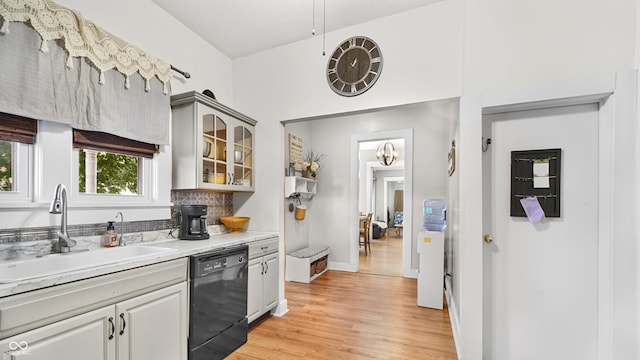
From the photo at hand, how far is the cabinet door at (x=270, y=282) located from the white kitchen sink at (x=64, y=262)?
106 cm

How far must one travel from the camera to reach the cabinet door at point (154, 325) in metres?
1.56

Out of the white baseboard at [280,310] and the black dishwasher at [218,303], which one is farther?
the white baseboard at [280,310]

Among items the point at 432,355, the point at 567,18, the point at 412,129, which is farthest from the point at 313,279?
the point at 567,18

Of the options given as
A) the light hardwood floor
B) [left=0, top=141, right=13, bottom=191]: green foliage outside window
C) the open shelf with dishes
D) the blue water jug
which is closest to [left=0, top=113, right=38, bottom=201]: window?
[left=0, top=141, right=13, bottom=191]: green foliage outside window

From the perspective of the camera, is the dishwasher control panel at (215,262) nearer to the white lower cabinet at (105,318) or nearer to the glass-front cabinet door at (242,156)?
the white lower cabinet at (105,318)

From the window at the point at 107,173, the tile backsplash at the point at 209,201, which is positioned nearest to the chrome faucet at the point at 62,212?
the window at the point at 107,173

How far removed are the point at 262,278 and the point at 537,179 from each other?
8.03 feet

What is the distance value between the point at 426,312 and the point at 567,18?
2868 mm

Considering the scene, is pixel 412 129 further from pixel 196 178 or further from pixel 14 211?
pixel 14 211

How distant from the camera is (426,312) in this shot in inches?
121

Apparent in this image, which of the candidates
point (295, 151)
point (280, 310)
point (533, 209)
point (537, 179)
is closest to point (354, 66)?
point (537, 179)

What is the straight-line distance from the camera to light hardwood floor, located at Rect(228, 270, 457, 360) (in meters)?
2.25

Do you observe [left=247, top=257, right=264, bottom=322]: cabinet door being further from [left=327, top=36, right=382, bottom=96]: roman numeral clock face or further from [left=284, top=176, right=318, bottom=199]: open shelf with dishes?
[left=327, top=36, right=382, bottom=96]: roman numeral clock face

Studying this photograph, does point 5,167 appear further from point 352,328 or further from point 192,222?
point 352,328
